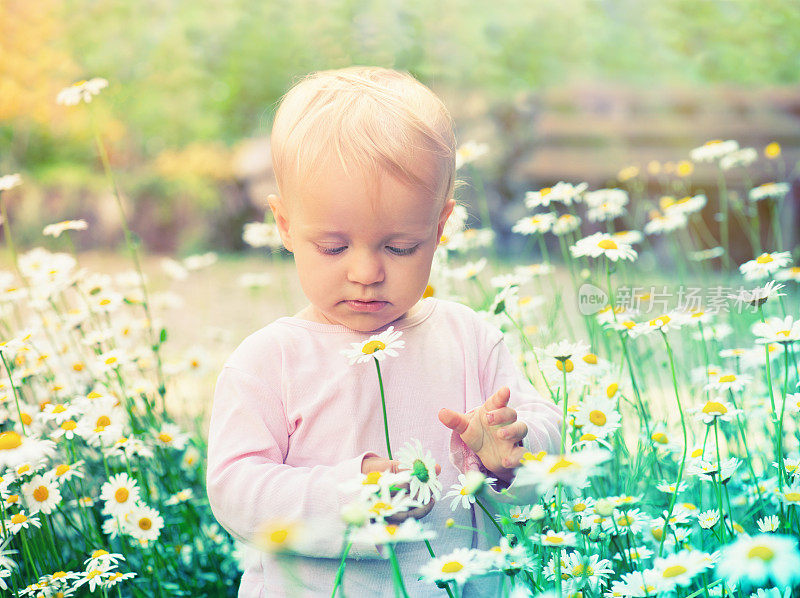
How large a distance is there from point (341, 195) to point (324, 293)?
0.44 ft

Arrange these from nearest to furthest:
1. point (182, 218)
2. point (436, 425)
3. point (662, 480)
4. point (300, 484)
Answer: point (300, 484), point (436, 425), point (662, 480), point (182, 218)

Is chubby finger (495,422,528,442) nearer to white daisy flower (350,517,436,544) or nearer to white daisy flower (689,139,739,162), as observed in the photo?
white daisy flower (350,517,436,544)

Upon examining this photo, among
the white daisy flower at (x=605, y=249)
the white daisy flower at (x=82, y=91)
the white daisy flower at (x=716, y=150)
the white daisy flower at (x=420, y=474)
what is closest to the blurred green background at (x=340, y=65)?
the white daisy flower at (x=716, y=150)

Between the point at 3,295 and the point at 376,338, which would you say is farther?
the point at 3,295

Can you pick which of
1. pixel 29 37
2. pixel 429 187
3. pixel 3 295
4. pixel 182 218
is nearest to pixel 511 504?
pixel 429 187

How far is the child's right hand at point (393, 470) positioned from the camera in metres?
0.92

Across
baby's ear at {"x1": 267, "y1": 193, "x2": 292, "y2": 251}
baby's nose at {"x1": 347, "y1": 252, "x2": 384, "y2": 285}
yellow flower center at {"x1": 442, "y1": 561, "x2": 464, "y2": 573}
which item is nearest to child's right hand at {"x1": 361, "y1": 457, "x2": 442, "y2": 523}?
yellow flower center at {"x1": 442, "y1": 561, "x2": 464, "y2": 573}

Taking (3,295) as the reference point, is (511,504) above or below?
below

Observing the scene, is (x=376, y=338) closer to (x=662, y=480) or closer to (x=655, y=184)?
(x=662, y=480)

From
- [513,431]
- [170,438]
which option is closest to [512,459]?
[513,431]

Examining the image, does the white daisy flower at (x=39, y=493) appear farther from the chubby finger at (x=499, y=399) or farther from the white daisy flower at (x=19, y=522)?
the chubby finger at (x=499, y=399)

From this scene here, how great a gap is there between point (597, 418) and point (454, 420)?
299 millimetres

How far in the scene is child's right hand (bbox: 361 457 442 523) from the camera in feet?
3.01

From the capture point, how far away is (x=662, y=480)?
50.2 inches
